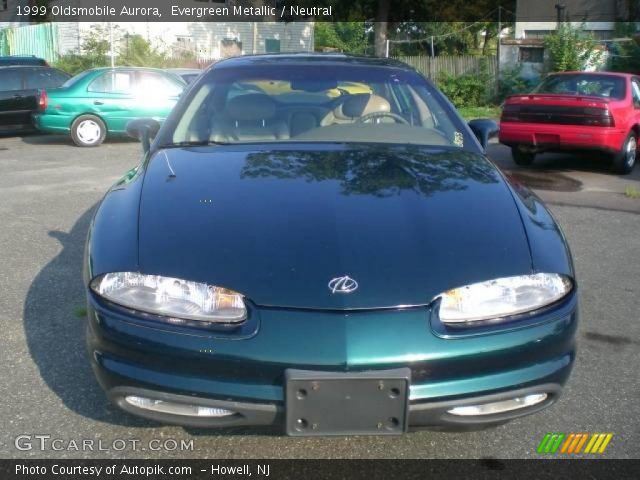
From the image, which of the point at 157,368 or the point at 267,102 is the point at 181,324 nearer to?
the point at 157,368

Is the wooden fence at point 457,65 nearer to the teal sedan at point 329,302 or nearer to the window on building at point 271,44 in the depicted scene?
the window on building at point 271,44

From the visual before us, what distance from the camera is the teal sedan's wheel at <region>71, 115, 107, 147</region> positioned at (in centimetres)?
1267

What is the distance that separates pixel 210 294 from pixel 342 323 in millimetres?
453

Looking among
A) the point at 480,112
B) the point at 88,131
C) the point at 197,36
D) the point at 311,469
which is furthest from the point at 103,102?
the point at 197,36

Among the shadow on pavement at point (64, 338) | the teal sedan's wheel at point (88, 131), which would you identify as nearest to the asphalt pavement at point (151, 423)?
the shadow on pavement at point (64, 338)

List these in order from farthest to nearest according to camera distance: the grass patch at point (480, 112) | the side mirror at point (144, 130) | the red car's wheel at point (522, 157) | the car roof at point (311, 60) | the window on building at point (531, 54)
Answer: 1. the window on building at point (531, 54)
2. the grass patch at point (480, 112)
3. the red car's wheel at point (522, 157)
4. the side mirror at point (144, 130)
5. the car roof at point (311, 60)

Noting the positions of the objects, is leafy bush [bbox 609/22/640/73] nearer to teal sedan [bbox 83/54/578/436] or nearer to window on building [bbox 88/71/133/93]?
window on building [bbox 88/71/133/93]

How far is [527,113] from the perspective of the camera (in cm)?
973

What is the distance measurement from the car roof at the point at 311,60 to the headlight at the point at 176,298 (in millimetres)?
2036

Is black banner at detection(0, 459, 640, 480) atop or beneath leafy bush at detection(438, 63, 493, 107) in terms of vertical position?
beneath

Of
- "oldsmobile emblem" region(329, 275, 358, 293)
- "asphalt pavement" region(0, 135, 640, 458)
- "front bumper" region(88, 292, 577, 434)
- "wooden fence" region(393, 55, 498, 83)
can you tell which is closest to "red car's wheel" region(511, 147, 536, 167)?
"asphalt pavement" region(0, 135, 640, 458)

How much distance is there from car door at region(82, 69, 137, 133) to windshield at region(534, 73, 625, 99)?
7.20 meters

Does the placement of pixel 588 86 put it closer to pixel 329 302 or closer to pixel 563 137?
pixel 563 137

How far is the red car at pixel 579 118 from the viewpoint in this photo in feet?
30.4
